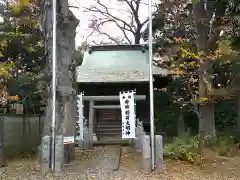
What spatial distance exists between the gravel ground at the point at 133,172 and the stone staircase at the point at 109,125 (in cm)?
796

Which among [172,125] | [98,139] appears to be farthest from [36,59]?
[172,125]

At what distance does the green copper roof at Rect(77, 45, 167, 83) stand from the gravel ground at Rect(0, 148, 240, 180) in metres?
7.12

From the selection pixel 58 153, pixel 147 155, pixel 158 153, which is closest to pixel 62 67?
pixel 58 153

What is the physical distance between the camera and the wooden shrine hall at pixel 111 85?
16.2 m

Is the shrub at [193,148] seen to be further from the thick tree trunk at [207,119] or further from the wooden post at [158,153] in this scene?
the wooden post at [158,153]

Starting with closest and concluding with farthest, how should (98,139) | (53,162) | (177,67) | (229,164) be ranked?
(53,162)
(229,164)
(177,67)
(98,139)

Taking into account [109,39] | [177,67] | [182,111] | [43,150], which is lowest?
[43,150]

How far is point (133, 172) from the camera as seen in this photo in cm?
828

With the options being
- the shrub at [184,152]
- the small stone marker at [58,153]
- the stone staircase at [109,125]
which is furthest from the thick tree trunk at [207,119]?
the stone staircase at [109,125]

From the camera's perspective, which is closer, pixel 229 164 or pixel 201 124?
pixel 229 164

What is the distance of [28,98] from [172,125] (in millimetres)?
7719

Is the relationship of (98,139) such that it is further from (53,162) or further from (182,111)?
(53,162)

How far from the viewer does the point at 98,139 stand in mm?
16859

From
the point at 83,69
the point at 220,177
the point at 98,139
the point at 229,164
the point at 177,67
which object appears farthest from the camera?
the point at 83,69
